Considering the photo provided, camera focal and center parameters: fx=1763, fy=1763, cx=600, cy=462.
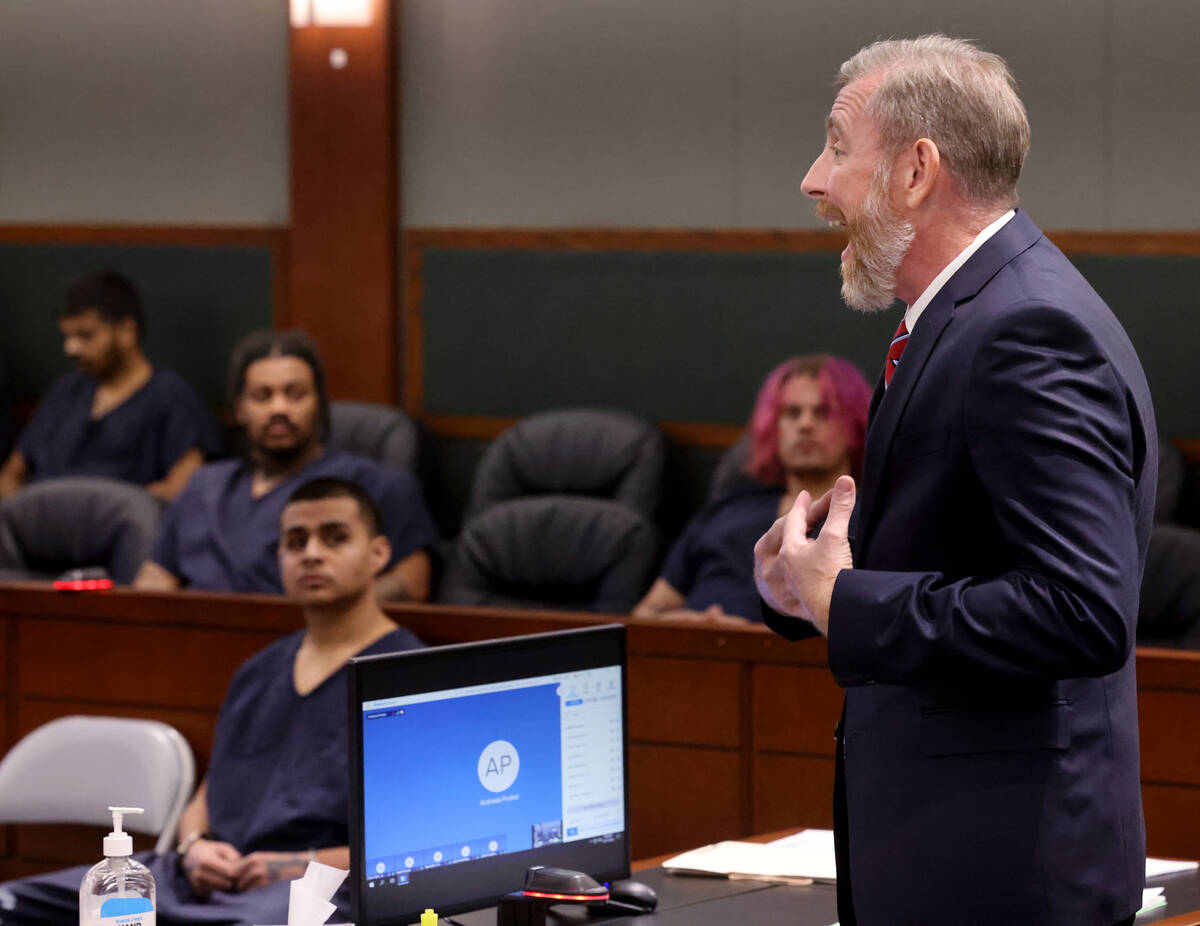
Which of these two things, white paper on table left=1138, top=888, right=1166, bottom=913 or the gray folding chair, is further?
the gray folding chair

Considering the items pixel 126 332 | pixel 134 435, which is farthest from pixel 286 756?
pixel 126 332

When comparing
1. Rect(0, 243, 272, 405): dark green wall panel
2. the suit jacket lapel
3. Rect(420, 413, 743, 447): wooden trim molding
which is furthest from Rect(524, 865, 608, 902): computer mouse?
Rect(0, 243, 272, 405): dark green wall panel

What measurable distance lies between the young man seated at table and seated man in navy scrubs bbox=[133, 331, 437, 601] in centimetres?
74

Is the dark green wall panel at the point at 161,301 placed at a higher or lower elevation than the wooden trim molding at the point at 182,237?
lower

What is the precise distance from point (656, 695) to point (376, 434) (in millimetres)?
1999

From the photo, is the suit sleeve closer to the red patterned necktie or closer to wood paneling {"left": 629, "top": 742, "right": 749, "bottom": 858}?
the red patterned necktie

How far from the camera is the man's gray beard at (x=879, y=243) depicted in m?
1.53

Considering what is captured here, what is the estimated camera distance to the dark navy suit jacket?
1.36 metres

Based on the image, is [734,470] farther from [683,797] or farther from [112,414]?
[112,414]

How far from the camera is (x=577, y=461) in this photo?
4.64 metres

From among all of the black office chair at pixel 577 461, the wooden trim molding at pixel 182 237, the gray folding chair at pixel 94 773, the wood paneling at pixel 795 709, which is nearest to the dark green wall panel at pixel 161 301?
the wooden trim molding at pixel 182 237

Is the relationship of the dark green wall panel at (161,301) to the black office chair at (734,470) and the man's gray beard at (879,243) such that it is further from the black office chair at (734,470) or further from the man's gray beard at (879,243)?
the man's gray beard at (879,243)

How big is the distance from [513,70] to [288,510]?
2509 mm

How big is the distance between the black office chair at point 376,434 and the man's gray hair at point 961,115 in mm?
3350
